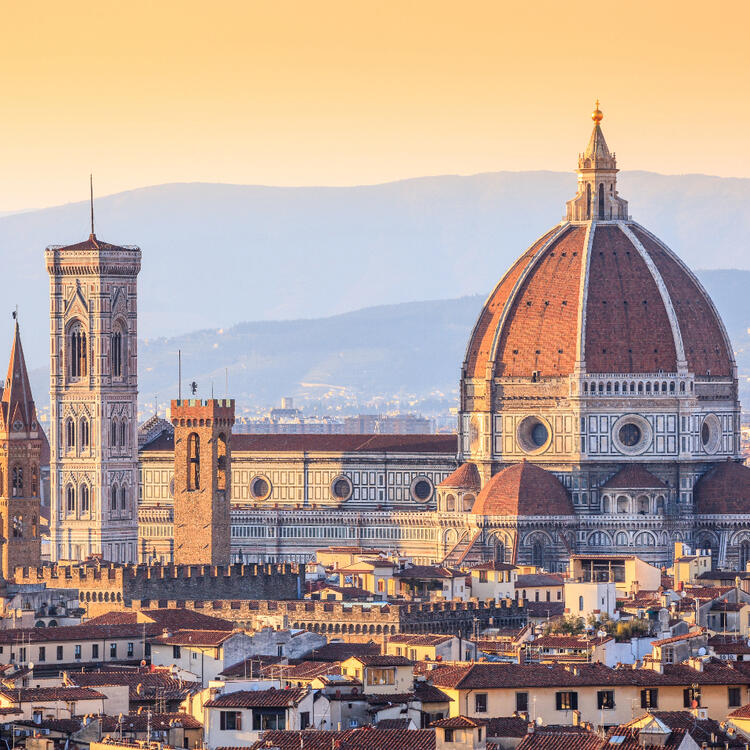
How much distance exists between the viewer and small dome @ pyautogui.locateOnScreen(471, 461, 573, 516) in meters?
148

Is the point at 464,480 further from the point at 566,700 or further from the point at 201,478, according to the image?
the point at 566,700

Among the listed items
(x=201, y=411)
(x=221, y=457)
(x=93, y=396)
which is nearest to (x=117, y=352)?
(x=93, y=396)

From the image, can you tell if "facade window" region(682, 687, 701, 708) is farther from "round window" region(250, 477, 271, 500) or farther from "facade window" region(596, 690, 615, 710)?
"round window" region(250, 477, 271, 500)

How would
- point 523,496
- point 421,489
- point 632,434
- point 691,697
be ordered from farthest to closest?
point 421,489 → point 632,434 → point 523,496 → point 691,697

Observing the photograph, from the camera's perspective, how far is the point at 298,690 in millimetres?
68688

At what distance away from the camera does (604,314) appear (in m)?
153

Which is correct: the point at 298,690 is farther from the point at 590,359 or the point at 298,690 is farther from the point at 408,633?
the point at 590,359

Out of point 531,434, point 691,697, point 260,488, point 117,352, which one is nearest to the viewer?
point 691,697

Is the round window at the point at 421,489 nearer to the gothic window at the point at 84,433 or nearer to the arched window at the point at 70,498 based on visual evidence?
the gothic window at the point at 84,433

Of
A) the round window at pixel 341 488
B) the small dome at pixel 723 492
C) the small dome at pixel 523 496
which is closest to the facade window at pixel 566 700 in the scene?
the small dome at pixel 523 496

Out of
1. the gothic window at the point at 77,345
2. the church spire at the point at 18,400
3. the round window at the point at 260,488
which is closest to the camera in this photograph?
the church spire at the point at 18,400

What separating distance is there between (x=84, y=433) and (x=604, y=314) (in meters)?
23.2

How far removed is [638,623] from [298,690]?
25793 millimetres

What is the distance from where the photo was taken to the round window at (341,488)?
A: 527 ft
